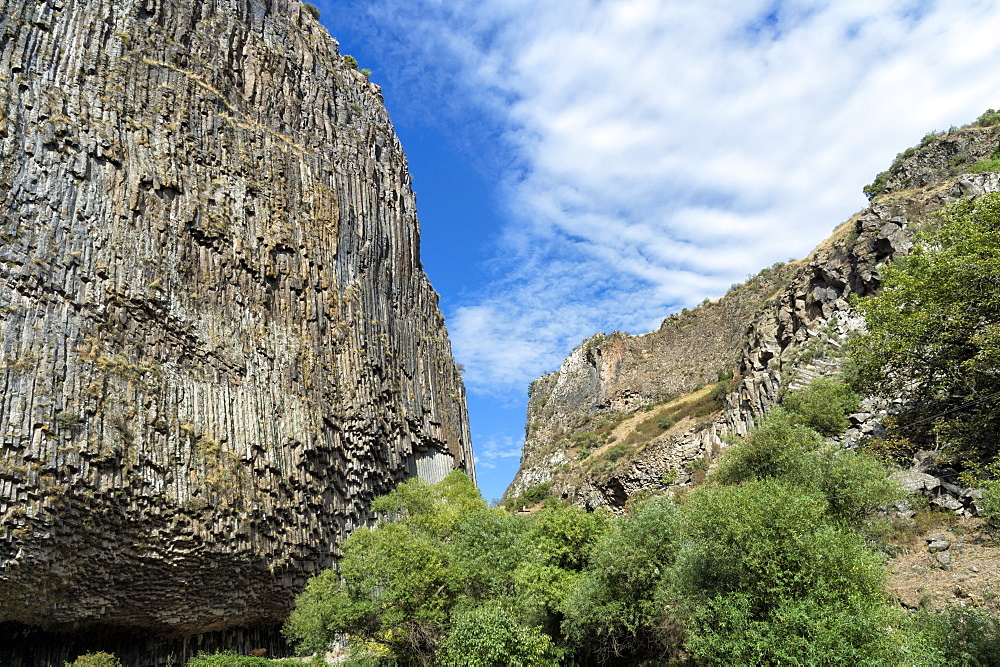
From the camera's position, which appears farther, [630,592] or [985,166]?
[985,166]

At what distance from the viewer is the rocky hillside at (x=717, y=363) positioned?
28.2m

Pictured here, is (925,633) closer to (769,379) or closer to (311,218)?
(769,379)

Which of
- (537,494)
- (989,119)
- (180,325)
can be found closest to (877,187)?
(989,119)

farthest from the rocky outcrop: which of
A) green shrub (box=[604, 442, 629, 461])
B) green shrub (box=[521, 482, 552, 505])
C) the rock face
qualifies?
the rock face

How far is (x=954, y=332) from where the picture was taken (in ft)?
42.0

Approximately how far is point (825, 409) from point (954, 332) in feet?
35.8

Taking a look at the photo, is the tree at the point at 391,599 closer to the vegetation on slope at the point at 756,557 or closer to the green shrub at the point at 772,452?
the vegetation on slope at the point at 756,557

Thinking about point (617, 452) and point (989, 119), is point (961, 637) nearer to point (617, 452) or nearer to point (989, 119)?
point (617, 452)

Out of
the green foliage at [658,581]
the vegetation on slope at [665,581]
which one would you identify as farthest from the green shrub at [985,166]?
the green foliage at [658,581]

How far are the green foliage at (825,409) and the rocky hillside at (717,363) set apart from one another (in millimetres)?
603

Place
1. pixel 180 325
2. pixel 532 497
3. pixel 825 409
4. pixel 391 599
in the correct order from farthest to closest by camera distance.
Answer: pixel 532 497
pixel 180 325
pixel 825 409
pixel 391 599

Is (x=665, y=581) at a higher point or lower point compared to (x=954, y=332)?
lower

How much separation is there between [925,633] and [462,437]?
33.0 meters

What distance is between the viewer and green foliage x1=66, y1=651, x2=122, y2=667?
1948cm
